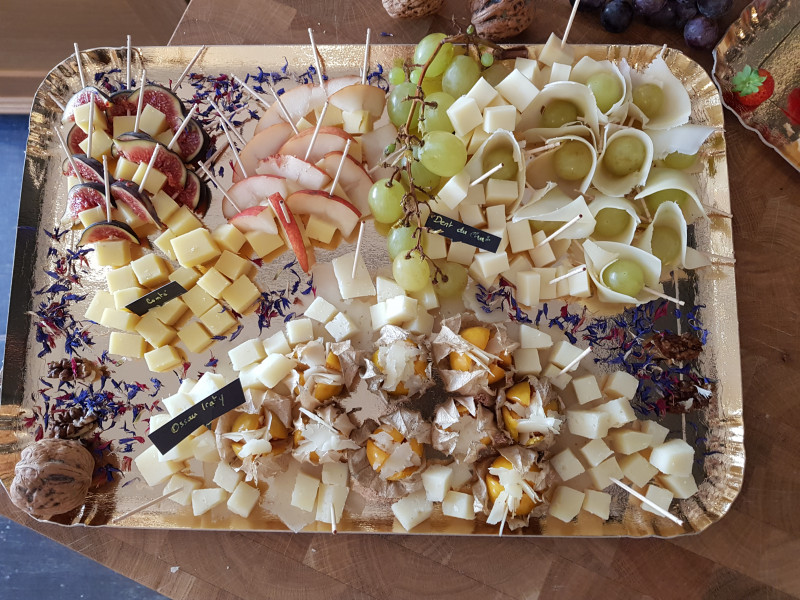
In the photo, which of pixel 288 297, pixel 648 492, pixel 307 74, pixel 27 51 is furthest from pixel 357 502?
pixel 27 51

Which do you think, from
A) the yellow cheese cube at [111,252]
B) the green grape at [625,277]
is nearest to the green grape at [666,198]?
the green grape at [625,277]

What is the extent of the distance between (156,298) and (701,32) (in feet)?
5.70

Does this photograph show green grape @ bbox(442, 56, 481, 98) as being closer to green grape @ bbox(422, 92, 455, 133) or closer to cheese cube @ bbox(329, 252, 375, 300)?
green grape @ bbox(422, 92, 455, 133)

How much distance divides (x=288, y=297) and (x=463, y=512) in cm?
75

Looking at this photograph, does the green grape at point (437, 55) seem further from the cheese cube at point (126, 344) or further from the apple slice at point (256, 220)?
the cheese cube at point (126, 344)

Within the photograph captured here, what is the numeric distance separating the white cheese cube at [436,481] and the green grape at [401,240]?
57cm

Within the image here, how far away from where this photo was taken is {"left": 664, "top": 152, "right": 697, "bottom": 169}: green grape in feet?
5.54

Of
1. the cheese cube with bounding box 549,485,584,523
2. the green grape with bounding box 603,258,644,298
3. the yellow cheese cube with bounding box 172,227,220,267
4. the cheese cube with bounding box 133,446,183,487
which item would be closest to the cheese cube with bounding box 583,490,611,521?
the cheese cube with bounding box 549,485,584,523

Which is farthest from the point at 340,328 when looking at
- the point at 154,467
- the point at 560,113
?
the point at 560,113

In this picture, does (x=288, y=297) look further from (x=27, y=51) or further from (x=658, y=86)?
(x=27, y=51)

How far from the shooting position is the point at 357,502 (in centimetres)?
160

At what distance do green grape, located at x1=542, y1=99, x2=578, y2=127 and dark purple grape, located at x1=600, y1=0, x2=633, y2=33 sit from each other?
14.5 inches

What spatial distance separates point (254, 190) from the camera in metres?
1.69

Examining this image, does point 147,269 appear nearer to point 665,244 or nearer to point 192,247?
point 192,247
